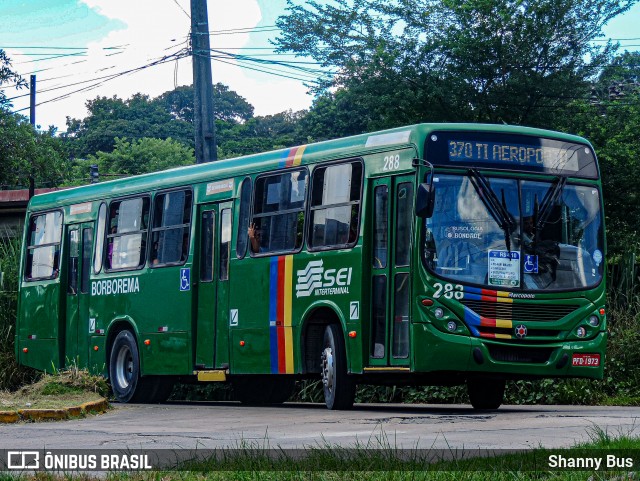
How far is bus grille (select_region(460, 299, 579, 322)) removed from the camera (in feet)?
46.9

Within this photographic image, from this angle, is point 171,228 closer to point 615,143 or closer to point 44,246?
point 44,246

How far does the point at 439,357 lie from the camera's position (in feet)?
46.2

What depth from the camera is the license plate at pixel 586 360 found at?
580 inches

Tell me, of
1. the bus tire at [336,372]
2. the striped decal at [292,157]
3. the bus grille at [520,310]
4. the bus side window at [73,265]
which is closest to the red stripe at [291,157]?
the striped decal at [292,157]

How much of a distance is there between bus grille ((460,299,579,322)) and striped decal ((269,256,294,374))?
3.00m

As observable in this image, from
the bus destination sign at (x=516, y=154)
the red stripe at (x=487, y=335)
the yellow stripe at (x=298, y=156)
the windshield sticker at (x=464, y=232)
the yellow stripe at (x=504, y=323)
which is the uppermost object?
the yellow stripe at (x=298, y=156)

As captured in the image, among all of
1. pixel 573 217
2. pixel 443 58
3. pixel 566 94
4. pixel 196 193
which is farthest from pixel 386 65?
pixel 573 217

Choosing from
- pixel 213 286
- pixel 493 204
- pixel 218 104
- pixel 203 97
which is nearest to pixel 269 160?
pixel 213 286

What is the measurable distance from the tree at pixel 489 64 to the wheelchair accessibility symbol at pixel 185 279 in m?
11.7

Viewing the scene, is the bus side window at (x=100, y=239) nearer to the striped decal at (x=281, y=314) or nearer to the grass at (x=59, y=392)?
the grass at (x=59, y=392)

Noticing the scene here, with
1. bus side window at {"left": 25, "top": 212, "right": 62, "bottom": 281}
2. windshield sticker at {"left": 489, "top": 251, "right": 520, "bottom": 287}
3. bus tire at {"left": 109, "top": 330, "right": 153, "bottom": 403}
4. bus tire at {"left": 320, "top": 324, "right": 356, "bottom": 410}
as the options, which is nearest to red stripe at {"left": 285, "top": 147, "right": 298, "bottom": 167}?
bus tire at {"left": 320, "top": 324, "right": 356, "bottom": 410}

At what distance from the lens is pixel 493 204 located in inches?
573

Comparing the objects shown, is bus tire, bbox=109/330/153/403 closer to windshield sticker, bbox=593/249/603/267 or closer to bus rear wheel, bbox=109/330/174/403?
bus rear wheel, bbox=109/330/174/403

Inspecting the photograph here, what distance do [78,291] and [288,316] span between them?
6.46 meters
